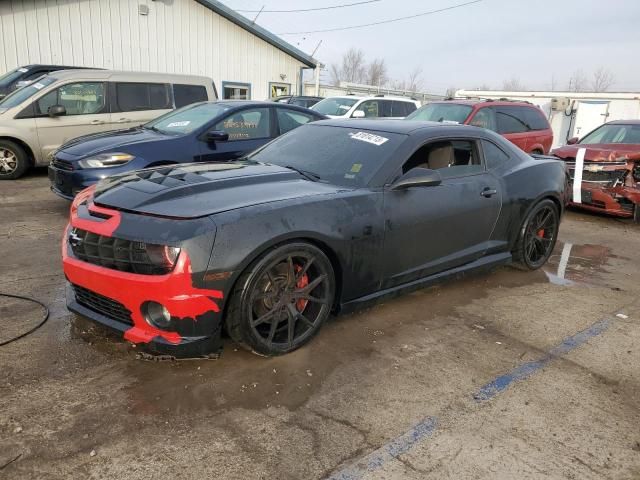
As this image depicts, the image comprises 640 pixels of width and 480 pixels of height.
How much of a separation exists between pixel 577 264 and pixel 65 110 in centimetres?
820

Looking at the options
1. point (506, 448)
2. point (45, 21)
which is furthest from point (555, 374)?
point (45, 21)

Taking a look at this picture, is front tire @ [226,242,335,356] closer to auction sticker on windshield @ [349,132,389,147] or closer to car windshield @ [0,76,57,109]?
auction sticker on windshield @ [349,132,389,147]

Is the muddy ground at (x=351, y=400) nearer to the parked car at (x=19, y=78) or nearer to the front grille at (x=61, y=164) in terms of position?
the front grille at (x=61, y=164)

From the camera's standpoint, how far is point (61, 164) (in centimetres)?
609

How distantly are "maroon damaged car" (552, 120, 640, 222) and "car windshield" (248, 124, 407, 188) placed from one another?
557cm

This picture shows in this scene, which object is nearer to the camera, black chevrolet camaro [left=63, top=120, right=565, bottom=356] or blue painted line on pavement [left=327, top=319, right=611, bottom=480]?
blue painted line on pavement [left=327, top=319, right=611, bottom=480]

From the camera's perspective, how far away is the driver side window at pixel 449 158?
4.10 meters

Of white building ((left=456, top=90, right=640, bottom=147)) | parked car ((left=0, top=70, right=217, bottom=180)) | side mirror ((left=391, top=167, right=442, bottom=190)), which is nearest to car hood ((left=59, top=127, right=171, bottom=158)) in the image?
parked car ((left=0, top=70, right=217, bottom=180))

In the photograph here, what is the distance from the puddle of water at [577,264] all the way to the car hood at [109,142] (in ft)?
15.6

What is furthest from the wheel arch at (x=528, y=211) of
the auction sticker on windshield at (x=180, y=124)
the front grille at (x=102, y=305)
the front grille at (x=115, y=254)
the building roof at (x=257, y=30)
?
the building roof at (x=257, y=30)

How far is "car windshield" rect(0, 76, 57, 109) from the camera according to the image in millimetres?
8578

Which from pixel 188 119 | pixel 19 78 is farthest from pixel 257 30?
pixel 188 119

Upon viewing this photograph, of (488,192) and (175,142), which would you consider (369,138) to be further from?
(175,142)

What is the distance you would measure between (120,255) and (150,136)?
13.2 feet
